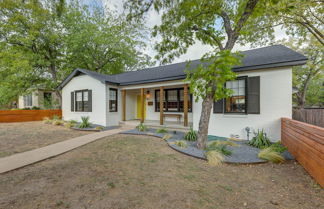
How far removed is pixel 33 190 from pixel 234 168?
4.78 m

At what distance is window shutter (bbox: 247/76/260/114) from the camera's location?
5.97m

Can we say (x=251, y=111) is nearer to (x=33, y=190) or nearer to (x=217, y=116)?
(x=217, y=116)

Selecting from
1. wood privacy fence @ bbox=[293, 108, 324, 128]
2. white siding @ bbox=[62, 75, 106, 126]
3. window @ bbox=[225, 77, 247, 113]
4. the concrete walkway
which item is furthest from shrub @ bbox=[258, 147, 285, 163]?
white siding @ bbox=[62, 75, 106, 126]

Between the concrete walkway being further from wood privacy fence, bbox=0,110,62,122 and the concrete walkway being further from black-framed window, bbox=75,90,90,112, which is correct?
wood privacy fence, bbox=0,110,62,122

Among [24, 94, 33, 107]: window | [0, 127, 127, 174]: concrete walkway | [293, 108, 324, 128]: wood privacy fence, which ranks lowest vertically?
[0, 127, 127, 174]: concrete walkway

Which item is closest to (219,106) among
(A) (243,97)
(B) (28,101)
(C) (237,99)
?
(C) (237,99)

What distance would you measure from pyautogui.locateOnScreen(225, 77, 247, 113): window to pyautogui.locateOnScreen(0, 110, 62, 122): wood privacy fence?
635 inches

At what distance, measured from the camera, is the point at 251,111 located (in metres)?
6.08

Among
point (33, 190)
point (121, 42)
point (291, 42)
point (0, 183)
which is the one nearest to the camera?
point (33, 190)

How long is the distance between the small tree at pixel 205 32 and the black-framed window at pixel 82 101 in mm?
7844

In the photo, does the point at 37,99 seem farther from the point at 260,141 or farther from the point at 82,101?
the point at 260,141

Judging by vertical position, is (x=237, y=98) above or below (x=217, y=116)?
above

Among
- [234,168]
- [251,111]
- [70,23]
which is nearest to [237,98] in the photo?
[251,111]

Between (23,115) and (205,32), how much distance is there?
16971mm
